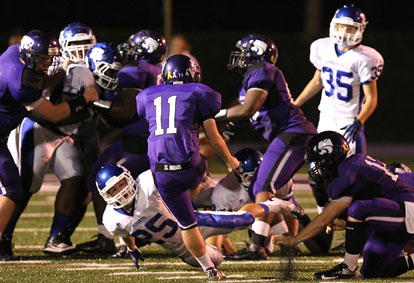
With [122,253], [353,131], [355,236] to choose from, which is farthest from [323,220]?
[122,253]

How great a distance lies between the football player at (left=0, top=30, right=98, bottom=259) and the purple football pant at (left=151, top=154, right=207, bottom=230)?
1.22 m

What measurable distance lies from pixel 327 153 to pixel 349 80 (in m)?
1.68

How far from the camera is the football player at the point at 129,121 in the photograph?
725cm

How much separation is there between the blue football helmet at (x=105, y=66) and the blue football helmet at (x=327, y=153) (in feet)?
5.78

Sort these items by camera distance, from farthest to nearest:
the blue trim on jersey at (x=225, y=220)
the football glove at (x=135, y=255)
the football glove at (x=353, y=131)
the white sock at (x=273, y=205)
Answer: the football glove at (x=353, y=131)
the white sock at (x=273, y=205)
the football glove at (x=135, y=255)
the blue trim on jersey at (x=225, y=220)

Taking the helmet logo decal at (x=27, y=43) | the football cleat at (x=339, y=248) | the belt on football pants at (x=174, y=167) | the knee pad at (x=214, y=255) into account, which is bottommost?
the football cleat at (x=339, y=248)

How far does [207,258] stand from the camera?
6.20m

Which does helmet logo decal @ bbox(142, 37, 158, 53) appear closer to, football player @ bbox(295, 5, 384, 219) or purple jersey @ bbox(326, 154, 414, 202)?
football player @ bbox(295, 5, 384, 219)

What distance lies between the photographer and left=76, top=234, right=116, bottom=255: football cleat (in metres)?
7.43

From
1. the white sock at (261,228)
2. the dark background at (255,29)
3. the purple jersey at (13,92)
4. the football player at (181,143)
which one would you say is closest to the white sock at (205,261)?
the football player at (181,143)

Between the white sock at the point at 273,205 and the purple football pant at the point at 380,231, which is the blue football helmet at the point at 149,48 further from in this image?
the purple football pant at the point at 380,231

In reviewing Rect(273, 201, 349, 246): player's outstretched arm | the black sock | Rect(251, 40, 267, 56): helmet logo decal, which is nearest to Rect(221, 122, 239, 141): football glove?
Rect(251, 40, 267, 56): helmet logo decal

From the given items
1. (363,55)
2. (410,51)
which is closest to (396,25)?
(410,51)

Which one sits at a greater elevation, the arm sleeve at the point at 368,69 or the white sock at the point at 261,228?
the arm sleeve at the point at 368,69
